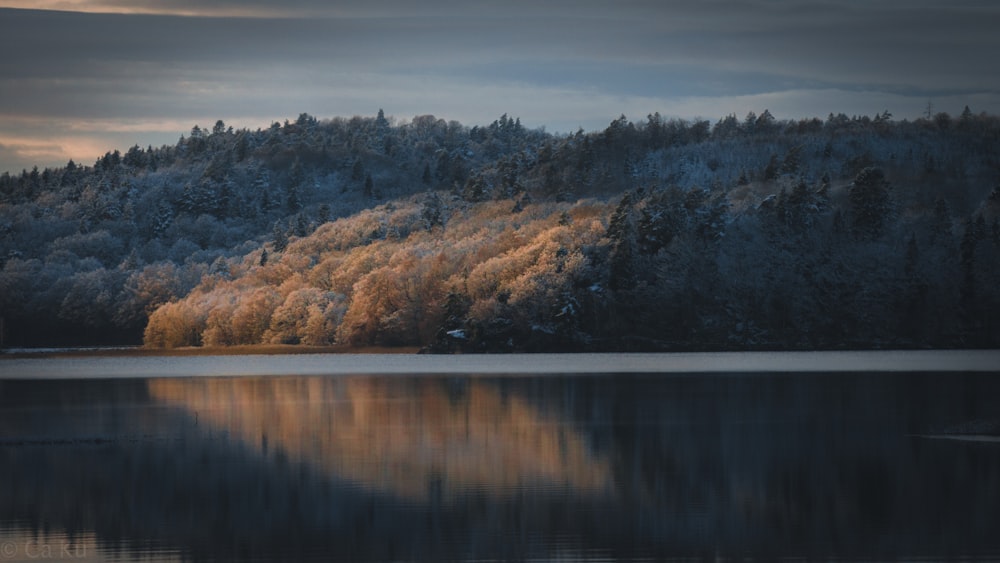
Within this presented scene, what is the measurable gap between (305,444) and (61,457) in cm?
967

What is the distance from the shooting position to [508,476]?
42781 mm

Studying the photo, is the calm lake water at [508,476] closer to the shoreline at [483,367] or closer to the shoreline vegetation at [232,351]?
the shoreline at [483,367]

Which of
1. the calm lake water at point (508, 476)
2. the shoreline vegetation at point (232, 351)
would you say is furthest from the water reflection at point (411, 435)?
the shoreline vegetation at point (232, 351)

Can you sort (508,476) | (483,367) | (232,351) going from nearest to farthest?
(508,476) → (483,367) → (232,351)

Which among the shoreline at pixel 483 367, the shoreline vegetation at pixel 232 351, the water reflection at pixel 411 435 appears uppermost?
the water reflection at pixel 411 435

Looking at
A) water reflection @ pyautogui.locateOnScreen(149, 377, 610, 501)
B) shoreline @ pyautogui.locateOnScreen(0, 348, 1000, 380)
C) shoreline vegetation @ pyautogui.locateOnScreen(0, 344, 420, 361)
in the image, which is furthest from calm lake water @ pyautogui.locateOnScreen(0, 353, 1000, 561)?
shoreline vegetation @ pyautogui.locateOnScreen(0, 344, 420, 361)

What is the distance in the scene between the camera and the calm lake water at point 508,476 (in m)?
32.2

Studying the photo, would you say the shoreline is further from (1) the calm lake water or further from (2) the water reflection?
(1) the calm lake water

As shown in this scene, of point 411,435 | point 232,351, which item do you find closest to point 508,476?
point 411,435

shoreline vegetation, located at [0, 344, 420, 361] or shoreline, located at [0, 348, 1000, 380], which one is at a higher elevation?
shoreline, located at [0, 348, 1000, 380]

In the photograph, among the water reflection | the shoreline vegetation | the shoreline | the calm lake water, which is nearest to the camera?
the calm lake water

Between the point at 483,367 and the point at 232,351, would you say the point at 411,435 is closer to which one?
the point at 483,367

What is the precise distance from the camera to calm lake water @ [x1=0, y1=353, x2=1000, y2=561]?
32.2 m

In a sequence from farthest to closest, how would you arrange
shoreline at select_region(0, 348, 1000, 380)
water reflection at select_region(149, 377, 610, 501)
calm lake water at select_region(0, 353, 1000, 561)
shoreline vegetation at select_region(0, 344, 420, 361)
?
shoreline vegetation at select_region(0, 344, 420, 361) → shoreline at select_region(0, 348, 1000, 380) → water reflection at select_region(149, 377, 610, 501) → calm lake water at select_region(0, 353, 1000, 561)
